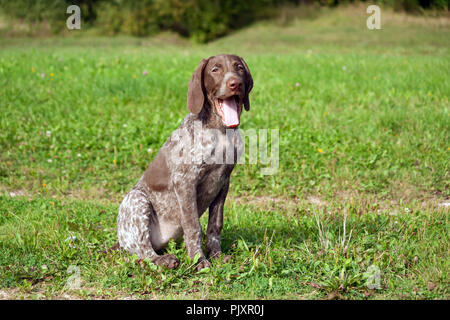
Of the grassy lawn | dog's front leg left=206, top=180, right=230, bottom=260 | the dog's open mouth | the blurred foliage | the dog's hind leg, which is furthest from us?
the blurred foliage

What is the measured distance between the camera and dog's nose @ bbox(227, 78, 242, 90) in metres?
3.94

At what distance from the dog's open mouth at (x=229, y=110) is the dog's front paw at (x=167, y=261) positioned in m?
1.30

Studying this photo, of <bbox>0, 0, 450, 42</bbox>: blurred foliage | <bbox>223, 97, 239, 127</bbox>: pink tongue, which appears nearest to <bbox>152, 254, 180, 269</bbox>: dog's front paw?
<bbox>223, 97, 239, 127</bbox>: pink tongue

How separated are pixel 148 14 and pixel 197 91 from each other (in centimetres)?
1975

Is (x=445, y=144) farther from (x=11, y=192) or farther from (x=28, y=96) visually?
(x=28, y=96)

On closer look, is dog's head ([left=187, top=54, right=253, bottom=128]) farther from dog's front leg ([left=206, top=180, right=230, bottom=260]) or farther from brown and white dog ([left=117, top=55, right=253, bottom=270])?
dog's front leg ([left=206, top=180, right=230, bottom=260])

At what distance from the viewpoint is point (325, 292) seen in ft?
13.7

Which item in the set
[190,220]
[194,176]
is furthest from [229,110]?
[190,220]

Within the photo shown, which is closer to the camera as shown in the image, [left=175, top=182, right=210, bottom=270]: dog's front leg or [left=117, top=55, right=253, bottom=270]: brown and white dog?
[left=117, top=55, right=253, bottom=270]: brown and white dog

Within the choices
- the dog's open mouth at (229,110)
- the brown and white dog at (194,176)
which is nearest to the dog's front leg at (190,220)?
the brown and white dog at (194,176)

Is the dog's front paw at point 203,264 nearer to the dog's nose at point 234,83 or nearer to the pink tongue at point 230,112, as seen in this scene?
the pink tongue at point 230,112

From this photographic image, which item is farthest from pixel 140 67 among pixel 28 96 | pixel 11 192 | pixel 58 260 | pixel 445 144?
pixel 58 260

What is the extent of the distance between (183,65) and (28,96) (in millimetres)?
4074

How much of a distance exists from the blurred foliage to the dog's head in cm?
1868
